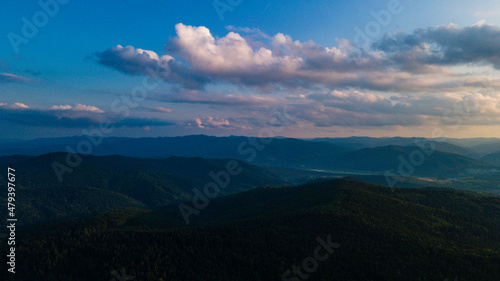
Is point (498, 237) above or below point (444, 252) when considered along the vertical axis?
below

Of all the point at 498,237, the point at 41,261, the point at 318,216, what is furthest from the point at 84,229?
the point at 498,237

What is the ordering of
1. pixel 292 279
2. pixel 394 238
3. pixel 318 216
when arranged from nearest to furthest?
pixel 292 279
pixel 394 238
pixel 318 216

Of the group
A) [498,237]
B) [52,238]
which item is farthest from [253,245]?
[498,237]

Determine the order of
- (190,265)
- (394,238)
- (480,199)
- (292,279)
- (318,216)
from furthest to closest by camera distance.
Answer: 1. (480,199)
2. (318,216)
3. (394,238)
4. (190,265)
5. (292,279)

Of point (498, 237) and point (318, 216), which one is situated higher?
point (318, 216)

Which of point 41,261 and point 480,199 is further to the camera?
point 480,199

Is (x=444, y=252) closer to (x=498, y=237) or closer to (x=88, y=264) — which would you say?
(x=498, y=237)

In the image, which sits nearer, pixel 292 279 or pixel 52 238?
pixel 292 279

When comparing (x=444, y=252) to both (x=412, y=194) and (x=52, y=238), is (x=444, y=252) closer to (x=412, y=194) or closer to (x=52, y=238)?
(x=412, y=194)

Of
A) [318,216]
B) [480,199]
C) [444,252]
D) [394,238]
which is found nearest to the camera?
[444,252]
